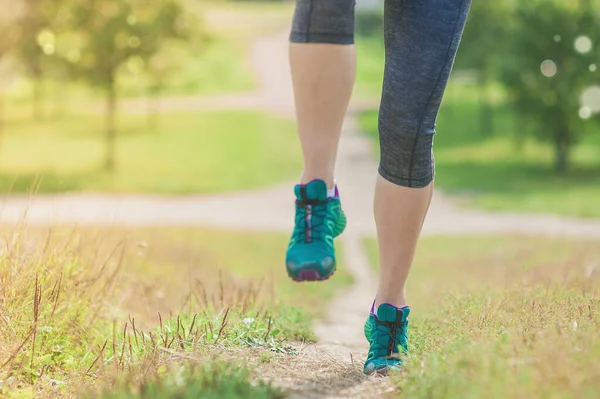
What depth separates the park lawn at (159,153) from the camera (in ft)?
70.9

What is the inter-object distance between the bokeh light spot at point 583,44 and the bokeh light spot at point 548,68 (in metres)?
0.76

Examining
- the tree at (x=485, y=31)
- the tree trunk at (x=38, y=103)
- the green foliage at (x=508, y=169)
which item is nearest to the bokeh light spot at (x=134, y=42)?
the green foliage at (x=508, y=169)

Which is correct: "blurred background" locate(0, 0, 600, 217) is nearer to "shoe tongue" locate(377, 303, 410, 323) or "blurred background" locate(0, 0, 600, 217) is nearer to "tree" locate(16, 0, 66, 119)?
"tree" locate(16, 0, 66, 119)

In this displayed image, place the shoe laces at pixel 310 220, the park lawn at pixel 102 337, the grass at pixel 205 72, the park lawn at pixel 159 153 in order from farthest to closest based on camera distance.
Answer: the grass at pixel 205 72
the park lawn at pixel 159 153
the shoe laces at pixel 310 220
the park lawn at pixel 102 337

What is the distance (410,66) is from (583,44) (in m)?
19.8

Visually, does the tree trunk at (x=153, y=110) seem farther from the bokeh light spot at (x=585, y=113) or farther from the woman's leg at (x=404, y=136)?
the woman's leg at (x=404, y=136)

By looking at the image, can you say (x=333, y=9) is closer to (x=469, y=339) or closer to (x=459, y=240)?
(x=469, y=339)

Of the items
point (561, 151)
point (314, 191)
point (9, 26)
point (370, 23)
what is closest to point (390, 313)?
point (314, 191)

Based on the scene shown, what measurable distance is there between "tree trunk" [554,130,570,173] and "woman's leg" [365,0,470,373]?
68.2 feet

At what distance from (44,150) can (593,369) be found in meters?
28.1

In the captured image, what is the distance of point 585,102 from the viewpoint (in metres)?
21.7

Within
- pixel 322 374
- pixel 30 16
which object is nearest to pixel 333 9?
pixel 322 374

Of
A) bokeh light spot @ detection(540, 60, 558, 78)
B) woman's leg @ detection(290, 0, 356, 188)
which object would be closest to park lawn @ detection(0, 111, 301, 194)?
bokeh light spot @ detection(540, 60, 558, 78)

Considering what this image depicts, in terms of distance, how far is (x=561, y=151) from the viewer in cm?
2300
